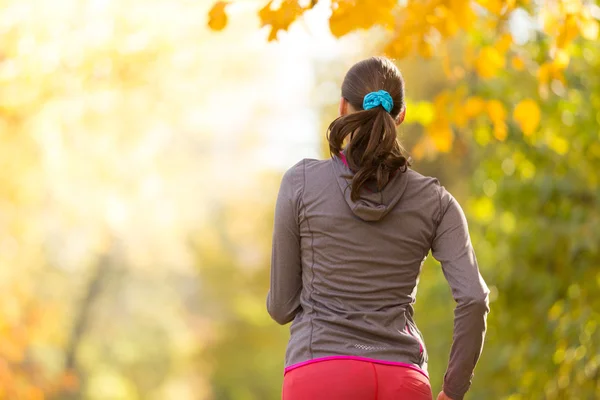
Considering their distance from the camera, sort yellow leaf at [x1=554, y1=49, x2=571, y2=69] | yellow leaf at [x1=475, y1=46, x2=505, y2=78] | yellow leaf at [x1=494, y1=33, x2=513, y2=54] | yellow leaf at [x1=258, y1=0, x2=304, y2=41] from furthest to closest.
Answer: yellow leaf at [x1=475, y1=46, x2=505, y2=78] → yellow leaf at [x1=494, y1=33, x2=513, y2=54] → yellow leaf at [x1=554, y1=49, x2=571, y2=69] → yellow leaf at [x1=258, y1=0, x2=304, y2=41]

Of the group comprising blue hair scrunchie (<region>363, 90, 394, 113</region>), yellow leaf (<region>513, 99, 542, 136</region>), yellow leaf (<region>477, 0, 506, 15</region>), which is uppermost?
yellow leaf (<region>477, 0, 506, 15</region>)

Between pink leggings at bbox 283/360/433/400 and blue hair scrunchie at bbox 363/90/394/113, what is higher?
blue hair scrunchie at bbox 363/90/394/113

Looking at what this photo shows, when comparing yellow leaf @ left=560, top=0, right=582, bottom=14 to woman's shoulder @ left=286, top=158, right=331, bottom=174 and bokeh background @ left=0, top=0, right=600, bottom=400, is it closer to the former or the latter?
bokeh background @ left=0, top=0, right=600, bottom=400

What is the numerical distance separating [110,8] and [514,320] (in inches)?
140

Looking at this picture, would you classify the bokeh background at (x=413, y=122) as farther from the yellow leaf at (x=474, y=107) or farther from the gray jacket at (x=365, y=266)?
the gray jacket at (x=365, y=266)

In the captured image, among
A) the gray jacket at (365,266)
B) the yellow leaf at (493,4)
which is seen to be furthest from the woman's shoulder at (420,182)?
the yellow leaf at (493,4)

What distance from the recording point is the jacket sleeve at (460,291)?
97.1 inches

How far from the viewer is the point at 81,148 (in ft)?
31.2

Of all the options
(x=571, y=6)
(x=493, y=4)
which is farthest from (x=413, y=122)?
(x=493, y=4)

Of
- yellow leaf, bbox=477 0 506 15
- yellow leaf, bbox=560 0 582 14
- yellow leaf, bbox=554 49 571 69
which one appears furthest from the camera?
yellow leaf, bbox=554 49 571 69

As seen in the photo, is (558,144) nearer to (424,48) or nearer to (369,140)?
(424,48)

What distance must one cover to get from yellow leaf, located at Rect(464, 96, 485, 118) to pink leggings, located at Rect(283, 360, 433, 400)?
8.53 ft

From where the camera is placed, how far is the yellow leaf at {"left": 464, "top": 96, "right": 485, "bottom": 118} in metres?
4.75

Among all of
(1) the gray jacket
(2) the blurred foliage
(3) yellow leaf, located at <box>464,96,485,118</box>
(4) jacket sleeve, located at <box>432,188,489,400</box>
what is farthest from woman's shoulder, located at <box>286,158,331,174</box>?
(3) yellow leaf, located at <box>464,96,485,118</box>
